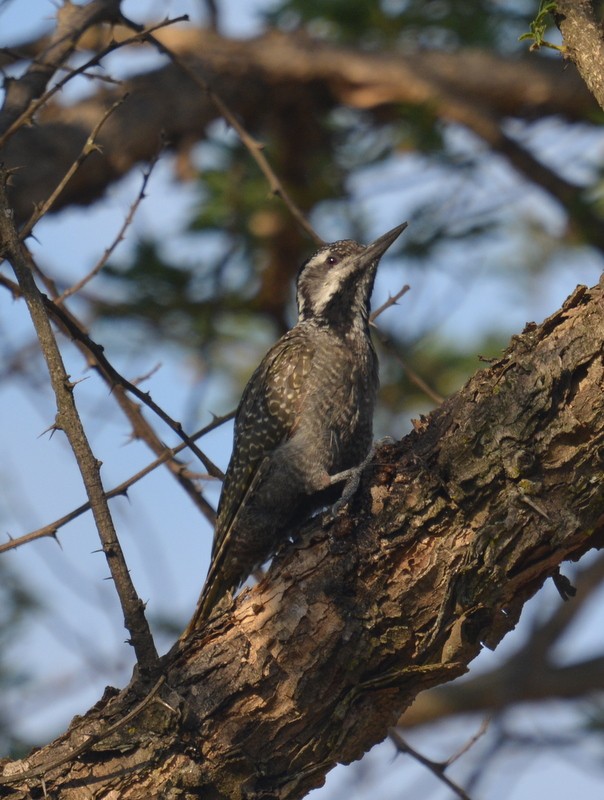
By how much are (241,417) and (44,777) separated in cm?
193

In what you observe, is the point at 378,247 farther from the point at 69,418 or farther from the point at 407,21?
the point at 407,21

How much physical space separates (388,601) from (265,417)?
5.16 feet

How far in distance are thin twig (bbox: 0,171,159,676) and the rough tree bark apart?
0.30 metres

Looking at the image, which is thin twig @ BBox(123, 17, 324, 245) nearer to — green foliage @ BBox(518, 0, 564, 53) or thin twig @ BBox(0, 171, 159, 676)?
green foliage @ BBox(518, 0, 564, 53)

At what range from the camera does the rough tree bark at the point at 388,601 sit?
2.90 meters

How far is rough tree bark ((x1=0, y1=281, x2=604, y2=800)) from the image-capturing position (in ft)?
9.52

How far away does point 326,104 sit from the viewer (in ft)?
24.0

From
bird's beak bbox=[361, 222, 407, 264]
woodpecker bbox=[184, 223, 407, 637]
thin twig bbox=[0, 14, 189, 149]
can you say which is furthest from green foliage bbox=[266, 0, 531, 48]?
thin twig bbox=[0, 14, 189, 149]

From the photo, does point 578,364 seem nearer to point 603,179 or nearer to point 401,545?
point 401,545

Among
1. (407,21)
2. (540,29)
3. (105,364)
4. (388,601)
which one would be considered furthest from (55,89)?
(407,21)

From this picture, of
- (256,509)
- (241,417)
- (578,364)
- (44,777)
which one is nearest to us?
(578,364)

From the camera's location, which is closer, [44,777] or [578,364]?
[578,364]

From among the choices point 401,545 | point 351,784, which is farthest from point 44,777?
point 351,784

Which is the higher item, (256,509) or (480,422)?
(256,509)
